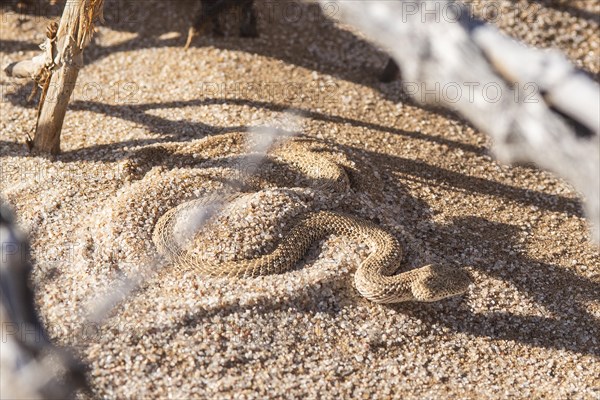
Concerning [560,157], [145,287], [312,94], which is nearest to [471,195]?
[312,94]

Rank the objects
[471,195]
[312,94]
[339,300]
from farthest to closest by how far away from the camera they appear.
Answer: [312,94], [471,195], [339,300]

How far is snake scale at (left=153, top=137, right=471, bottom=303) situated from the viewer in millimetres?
4805

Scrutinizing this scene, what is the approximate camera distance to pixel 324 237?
5.30 m

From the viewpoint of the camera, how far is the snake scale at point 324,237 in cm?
480

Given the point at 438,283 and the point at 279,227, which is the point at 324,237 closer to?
the point at 279,227

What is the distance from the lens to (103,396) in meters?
4.00

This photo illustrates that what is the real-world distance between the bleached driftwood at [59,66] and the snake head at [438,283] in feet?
10.9

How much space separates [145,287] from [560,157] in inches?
152

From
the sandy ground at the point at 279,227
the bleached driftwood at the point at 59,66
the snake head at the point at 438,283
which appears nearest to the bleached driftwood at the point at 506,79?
the sandy ground at the point at 279,227

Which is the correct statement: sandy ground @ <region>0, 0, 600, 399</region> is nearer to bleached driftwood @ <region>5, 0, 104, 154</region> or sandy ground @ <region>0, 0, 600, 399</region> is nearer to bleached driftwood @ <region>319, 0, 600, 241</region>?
bleached driftwood @ <region>5, 0, 104, 154</region>

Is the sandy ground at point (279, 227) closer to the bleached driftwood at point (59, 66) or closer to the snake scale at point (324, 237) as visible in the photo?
the snake scale at point (324, 237)

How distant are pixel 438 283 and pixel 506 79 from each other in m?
3.71

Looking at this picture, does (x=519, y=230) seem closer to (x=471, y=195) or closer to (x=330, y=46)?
(x=471, y=195)

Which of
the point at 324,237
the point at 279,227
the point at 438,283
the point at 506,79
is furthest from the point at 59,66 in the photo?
the point at 506,79
